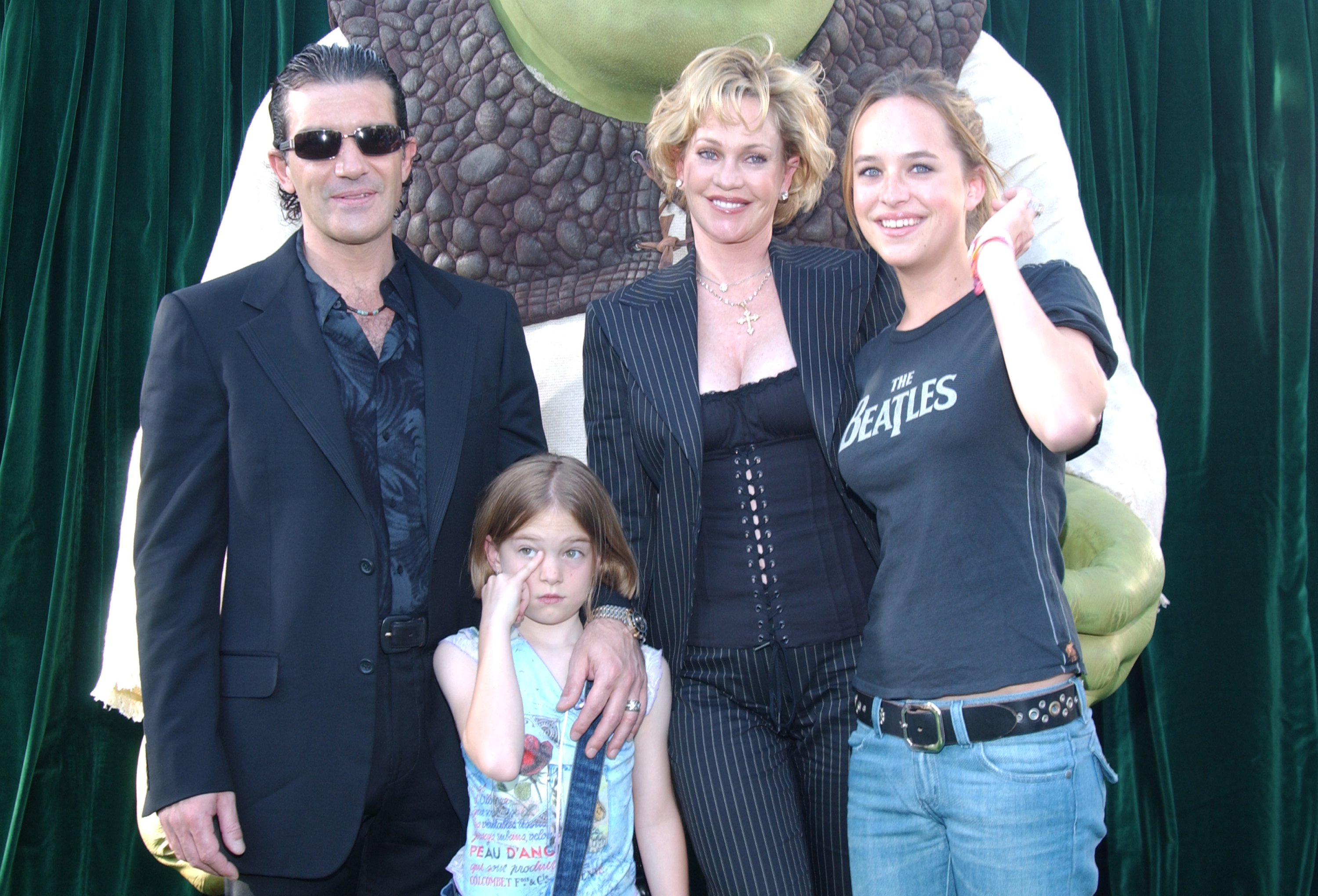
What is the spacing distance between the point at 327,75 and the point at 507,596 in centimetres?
74

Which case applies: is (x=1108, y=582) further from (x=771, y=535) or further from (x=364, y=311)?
(x=364, y=311)

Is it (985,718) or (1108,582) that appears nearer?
(985,718)

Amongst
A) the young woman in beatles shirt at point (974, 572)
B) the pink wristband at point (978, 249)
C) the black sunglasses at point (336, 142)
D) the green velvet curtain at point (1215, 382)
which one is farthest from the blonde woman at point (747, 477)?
the green velvet curtain at point (1215, 382)

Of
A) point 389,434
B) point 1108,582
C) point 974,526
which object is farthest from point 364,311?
point 1108,582

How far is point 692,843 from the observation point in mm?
1460

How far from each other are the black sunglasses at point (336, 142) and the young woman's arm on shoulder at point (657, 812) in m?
0.81

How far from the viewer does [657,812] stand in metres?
1.44

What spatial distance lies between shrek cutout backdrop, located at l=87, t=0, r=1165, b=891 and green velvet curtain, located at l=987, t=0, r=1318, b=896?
0.79 metres

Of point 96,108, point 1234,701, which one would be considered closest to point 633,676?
point 96,108

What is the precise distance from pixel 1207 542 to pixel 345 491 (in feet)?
7.04

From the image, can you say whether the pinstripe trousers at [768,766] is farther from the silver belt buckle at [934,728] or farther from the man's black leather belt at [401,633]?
the man's black leather belt at [401,633]

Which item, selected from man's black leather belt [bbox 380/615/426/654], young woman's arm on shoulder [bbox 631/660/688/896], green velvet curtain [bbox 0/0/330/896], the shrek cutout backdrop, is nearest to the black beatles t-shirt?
young woman's arm on shoulder [bbox 631/660/688/896]

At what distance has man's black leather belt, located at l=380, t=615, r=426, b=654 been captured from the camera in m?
1.35

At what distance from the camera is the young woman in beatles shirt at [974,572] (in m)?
1.12
